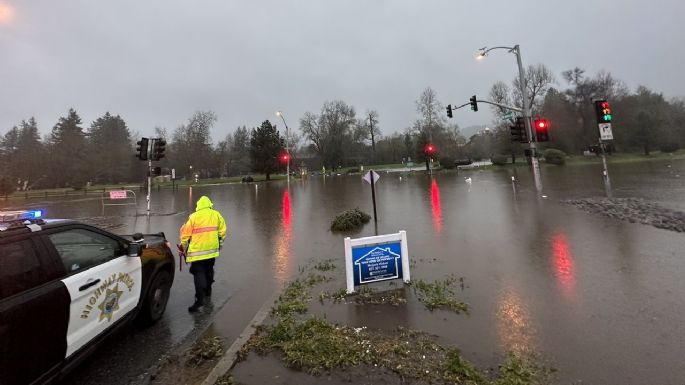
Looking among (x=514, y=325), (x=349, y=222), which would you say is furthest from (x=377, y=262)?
(x=349, y=222)

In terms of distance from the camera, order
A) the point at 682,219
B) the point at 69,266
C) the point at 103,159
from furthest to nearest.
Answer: the point at 103,159 → the point at 682,219 → the point at 69,266

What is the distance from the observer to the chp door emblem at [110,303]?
12.3ft

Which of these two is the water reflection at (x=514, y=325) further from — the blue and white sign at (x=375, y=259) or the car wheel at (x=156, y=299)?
the car wheel at (x=156, y=299)

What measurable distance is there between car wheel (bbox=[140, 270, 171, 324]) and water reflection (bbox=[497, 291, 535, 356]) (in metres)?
4.62

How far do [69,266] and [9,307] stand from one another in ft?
2.64

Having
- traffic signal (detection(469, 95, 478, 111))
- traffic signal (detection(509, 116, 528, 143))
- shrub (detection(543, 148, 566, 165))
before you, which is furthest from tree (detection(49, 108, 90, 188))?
shrub (detection(543, 148, 566, 165))

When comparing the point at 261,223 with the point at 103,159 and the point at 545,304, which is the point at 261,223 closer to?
the point at 545,304

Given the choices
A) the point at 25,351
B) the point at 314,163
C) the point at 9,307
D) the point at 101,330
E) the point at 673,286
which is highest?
the point at 314,163

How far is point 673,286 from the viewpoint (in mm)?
5406

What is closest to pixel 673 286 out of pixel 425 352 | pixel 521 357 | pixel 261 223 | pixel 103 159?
pixel 521 357

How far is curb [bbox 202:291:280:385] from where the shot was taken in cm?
355

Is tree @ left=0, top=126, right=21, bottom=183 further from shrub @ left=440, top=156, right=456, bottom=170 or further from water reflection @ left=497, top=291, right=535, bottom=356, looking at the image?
water reflection @ left=497, top=291, right=535, bottom=356

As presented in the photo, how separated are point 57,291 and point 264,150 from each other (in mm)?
48487

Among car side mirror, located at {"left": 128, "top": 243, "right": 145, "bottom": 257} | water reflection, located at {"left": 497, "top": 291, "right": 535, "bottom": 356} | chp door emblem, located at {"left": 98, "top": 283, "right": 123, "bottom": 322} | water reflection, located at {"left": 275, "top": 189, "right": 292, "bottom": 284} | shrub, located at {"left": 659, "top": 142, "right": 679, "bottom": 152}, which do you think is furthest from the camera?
shrub, located at {"left": 659, "top": 142, "right": 679, "bottom": 152}
